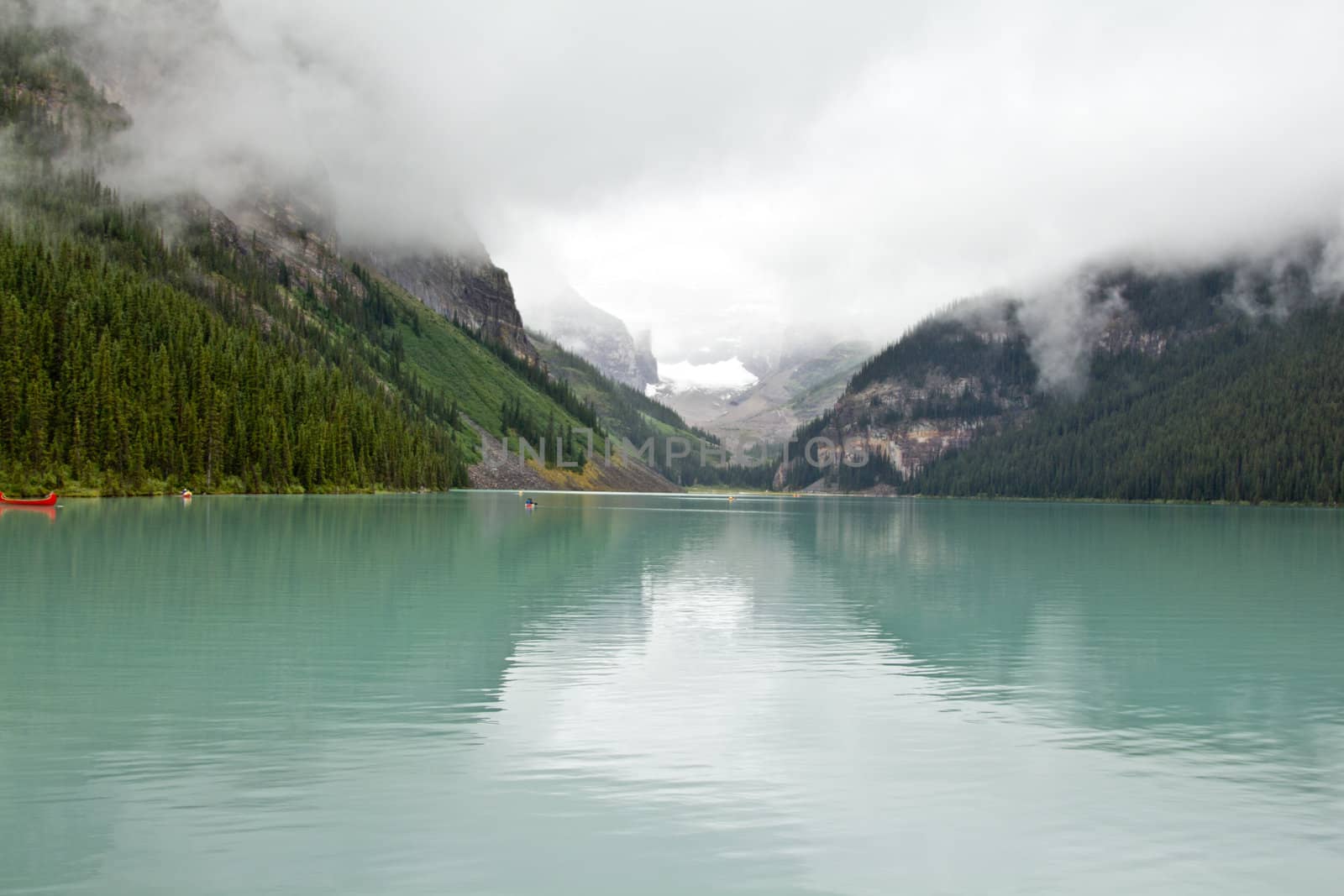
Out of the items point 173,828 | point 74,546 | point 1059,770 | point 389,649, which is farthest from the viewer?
point 74,546

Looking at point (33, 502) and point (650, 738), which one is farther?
point (33, 502)

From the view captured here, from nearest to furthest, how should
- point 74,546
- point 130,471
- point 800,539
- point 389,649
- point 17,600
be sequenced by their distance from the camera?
1. point 389,649
2. point 17,600
3. point 74,546
4. point 800,539
5. point 130,471

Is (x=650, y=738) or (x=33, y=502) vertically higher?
(x=33, y=502)

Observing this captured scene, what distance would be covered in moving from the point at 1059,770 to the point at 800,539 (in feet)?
244

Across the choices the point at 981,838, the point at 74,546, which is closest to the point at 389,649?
the point at 981,838

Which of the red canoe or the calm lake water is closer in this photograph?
the calm lake water

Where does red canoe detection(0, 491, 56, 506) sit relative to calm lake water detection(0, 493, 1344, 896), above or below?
above

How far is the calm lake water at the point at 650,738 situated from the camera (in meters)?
14.0

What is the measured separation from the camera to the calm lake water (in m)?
14.0

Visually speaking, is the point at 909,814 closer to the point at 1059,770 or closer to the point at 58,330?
the point at 1059,770

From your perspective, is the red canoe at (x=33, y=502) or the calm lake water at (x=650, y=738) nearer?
the calm lake water at (x=650, y=738)

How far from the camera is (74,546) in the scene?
58.8 metres

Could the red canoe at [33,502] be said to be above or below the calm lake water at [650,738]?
above

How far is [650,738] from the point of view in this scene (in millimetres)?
20922
